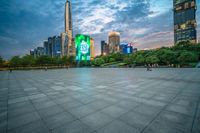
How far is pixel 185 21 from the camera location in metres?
182

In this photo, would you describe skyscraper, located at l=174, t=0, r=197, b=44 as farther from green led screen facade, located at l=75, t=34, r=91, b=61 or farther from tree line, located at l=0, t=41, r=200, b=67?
green led screen facade, located at l=75, t=34, r=91, b=61

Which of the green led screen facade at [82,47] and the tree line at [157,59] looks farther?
the green led screen facade at [82,47]

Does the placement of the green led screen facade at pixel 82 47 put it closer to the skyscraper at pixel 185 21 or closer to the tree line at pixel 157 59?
the tree line at pixel 157 59

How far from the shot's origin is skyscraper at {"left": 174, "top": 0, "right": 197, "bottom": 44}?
167375 mm

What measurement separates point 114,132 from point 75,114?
5.93 ft

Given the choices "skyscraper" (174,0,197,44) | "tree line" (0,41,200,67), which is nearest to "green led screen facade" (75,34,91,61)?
"tree line" (0,41,200,67)

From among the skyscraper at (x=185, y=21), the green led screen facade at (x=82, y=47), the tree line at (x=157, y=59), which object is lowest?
the tree line at (x=157, y=59)

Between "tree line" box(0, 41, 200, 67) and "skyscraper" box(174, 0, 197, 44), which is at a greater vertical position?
"skyscraper" box(174, 0, 197, 44)

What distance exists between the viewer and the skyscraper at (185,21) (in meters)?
167

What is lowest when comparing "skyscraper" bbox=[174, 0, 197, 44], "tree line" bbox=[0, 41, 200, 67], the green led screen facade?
"tree line" bbox=[0, 41, 200, 67]

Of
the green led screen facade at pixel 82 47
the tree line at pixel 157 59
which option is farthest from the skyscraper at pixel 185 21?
the green led screen facade at pixel 82 47

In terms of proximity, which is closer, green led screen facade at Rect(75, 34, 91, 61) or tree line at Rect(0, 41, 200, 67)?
tree line at Rect(0, 41, 200, 67)

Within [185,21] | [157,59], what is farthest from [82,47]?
[185,21]

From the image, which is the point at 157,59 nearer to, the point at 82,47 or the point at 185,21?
the point at 82,47
